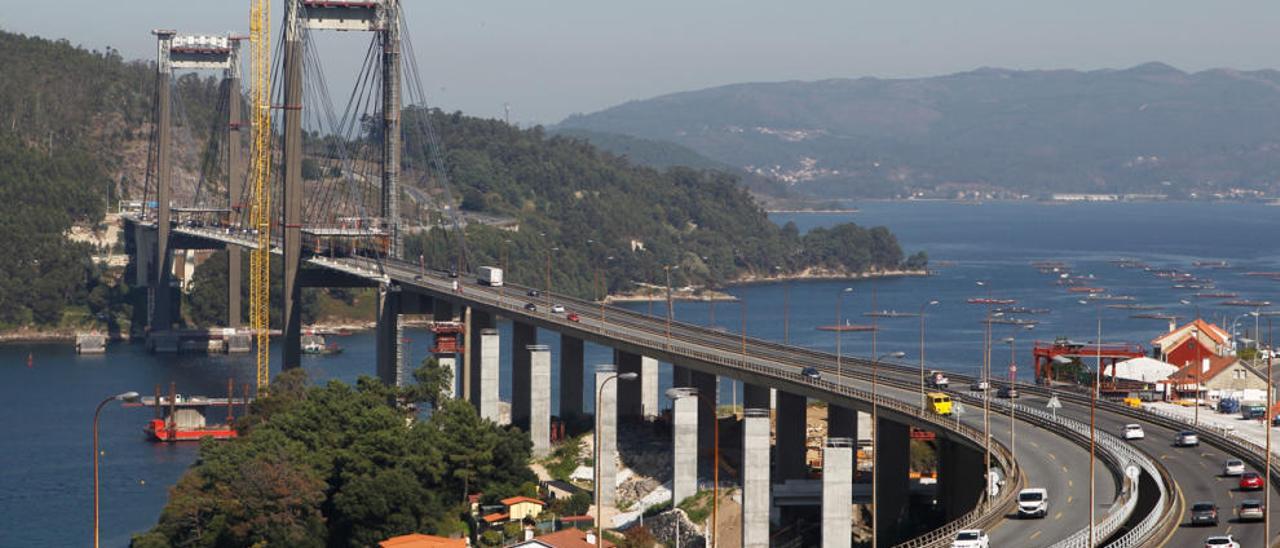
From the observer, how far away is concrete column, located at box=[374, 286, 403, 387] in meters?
100

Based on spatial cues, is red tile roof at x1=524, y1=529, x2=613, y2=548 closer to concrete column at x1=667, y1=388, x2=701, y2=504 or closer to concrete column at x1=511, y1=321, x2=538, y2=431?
concrete column at x1=667, y1=388, x2=701, y2=504

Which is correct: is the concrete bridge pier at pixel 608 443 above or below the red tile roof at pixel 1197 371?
below

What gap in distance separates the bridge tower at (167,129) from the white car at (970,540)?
104 m

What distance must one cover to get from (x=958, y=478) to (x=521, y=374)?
106 ft

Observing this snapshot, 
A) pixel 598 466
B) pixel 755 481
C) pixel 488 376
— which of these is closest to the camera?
pixel 755 481

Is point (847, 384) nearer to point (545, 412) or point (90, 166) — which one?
point (545, 412)

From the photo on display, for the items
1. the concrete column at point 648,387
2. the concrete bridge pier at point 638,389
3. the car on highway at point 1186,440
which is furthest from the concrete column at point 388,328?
the car on highway at point 1186,440

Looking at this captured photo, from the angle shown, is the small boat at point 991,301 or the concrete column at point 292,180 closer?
the concrete column at point 292,180

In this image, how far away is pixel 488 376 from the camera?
3499 inches

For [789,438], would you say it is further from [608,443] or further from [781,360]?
[608,443]

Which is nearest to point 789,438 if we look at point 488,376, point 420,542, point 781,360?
point 781,360

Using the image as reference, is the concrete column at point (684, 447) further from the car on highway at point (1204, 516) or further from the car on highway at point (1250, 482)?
the car on highway at point (1204, 516)

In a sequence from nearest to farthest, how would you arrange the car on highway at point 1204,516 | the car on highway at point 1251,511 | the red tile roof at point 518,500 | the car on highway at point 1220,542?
the car on highway at point 1220,542 < the car on highway at point 1204,516 < the car on highway at point 1251,511 < the red tile roof at point 518,500

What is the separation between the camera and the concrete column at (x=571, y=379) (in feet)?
286
